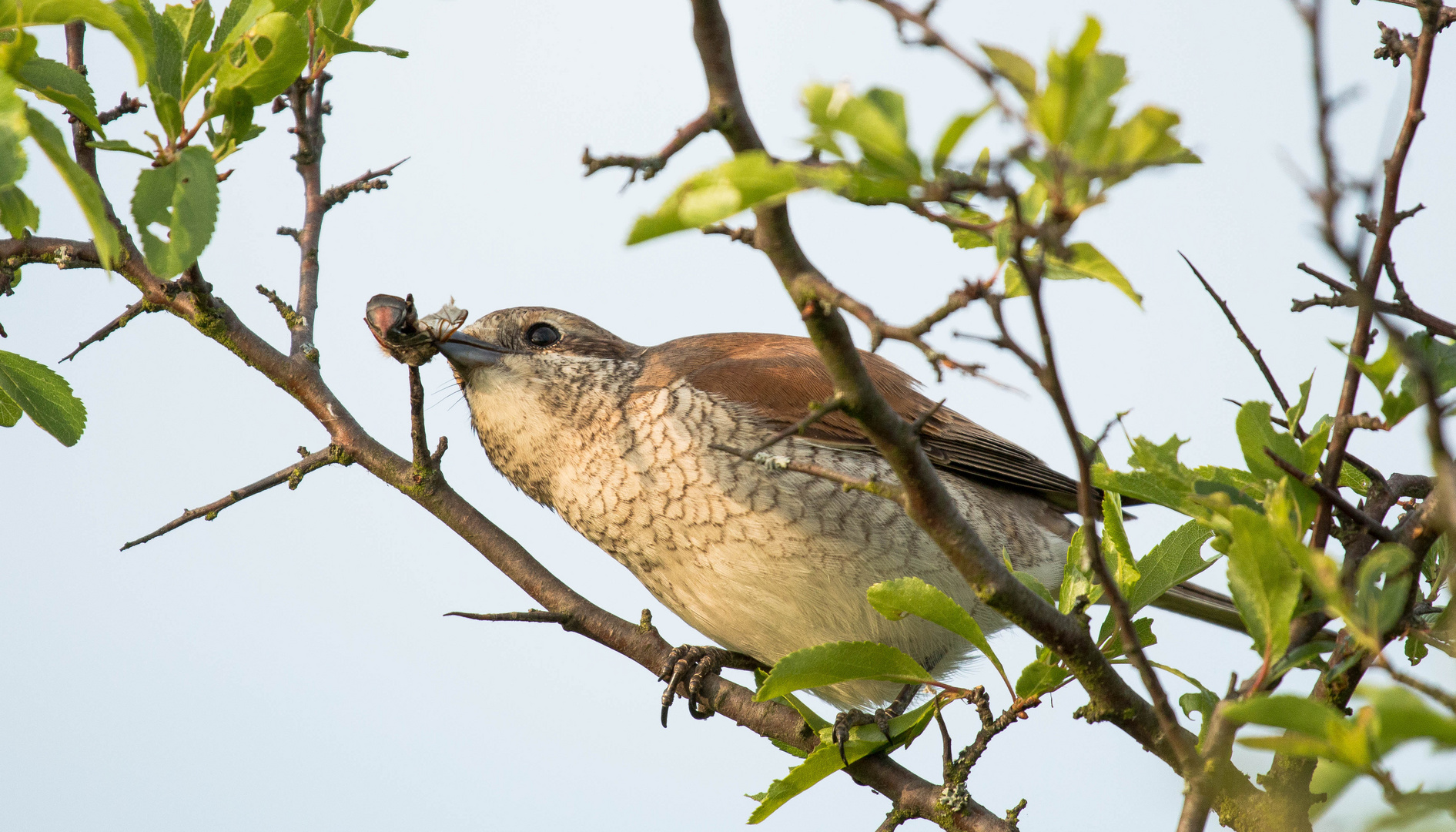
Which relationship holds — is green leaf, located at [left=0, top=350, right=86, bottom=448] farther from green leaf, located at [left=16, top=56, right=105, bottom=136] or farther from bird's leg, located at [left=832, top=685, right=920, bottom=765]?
bird's leg, located at [left=832, top=685, right=920, bottom=765]

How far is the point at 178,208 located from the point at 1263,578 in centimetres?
203

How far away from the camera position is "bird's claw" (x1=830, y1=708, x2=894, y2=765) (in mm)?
3264

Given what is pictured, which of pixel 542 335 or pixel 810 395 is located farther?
pixel 542 335

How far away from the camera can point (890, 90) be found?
1.46 metres

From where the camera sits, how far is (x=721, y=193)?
147 cm

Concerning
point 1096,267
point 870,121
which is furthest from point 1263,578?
point 870,121

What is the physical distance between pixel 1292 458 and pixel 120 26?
7.11 ft

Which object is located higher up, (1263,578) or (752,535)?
(752,535)

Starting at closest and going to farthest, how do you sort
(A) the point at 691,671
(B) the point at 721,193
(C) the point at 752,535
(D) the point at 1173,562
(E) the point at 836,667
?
(B) the point at 721,193 < (E) the point at 836,667 < (D) the point at 1173,562 < (C) the point at 752,535 < (A) the point at 691,671

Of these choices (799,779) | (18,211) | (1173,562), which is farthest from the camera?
(799,779)

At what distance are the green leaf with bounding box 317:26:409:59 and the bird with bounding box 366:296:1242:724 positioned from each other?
2.80ft

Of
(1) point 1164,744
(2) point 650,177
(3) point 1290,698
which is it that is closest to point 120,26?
(2) point 650,177

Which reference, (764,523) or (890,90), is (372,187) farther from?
(890,90)

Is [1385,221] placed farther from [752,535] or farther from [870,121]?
[752,535]
